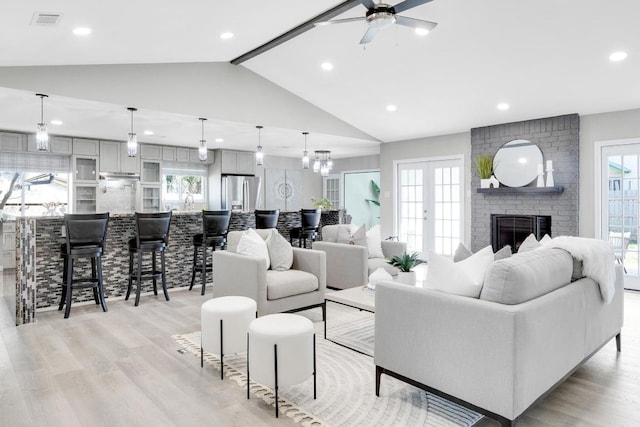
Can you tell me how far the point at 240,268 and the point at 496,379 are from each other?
244cm

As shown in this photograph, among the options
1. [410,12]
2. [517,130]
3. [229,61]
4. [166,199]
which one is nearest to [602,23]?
[410,12]

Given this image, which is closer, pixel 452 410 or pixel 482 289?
pixel 482 289

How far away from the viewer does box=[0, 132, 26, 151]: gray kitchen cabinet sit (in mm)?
6320

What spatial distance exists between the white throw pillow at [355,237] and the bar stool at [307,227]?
41.3 inches

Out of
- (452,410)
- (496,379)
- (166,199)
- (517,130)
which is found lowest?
(452,410)

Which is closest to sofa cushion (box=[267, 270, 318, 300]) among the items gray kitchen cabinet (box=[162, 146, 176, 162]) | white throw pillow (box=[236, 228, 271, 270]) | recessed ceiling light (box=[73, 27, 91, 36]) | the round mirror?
white throw pillow (box=[236, 228, 271, 270])

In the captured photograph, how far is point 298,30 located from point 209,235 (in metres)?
2.67

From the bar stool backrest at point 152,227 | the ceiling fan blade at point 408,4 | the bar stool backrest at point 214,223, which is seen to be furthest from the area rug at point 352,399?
the ceiling fan blade at point 408,4

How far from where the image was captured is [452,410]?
2.28 m

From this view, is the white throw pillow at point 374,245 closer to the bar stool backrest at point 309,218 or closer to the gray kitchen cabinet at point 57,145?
the bar stool backrest at point 309,218

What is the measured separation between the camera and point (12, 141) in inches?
252

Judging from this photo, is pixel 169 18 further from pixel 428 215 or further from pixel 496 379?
pixel 428 215

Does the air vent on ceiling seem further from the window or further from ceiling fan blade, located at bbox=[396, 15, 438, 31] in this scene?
the window

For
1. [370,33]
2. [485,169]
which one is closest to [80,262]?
[370,33]
